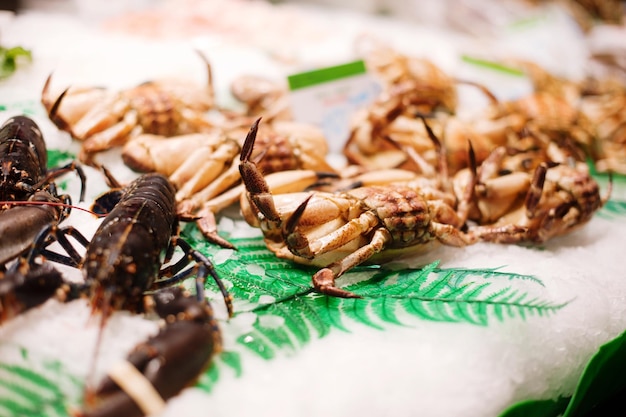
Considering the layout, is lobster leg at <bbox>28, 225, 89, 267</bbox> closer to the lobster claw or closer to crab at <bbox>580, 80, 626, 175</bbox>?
the lobster claw

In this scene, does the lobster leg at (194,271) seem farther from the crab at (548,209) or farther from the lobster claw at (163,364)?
the crab at (548,209)

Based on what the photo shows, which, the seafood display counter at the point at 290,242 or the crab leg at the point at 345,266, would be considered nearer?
the seafood display counter at the point at 290,242

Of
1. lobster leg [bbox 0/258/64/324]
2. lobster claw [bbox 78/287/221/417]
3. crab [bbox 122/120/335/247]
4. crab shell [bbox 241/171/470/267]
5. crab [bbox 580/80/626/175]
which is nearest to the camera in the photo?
lobster claw [bbox 78/287/221/417]

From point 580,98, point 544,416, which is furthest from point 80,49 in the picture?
point 580,98

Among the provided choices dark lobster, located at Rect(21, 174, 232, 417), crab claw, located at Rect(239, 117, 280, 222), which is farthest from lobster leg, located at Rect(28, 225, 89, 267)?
crab claw, located at Rect(239, 117, 280, 222)

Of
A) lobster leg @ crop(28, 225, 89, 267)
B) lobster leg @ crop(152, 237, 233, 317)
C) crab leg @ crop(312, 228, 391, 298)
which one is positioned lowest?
crab leg @ crop(312, 228, 391, 298)

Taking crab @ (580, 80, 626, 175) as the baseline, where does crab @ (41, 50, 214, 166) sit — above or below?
above

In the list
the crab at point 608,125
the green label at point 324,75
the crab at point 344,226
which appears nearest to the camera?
the crab at point 344,226

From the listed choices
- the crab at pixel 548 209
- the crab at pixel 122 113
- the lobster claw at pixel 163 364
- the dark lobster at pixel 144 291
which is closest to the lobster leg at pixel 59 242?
the dark lobster at pixel 144 291
